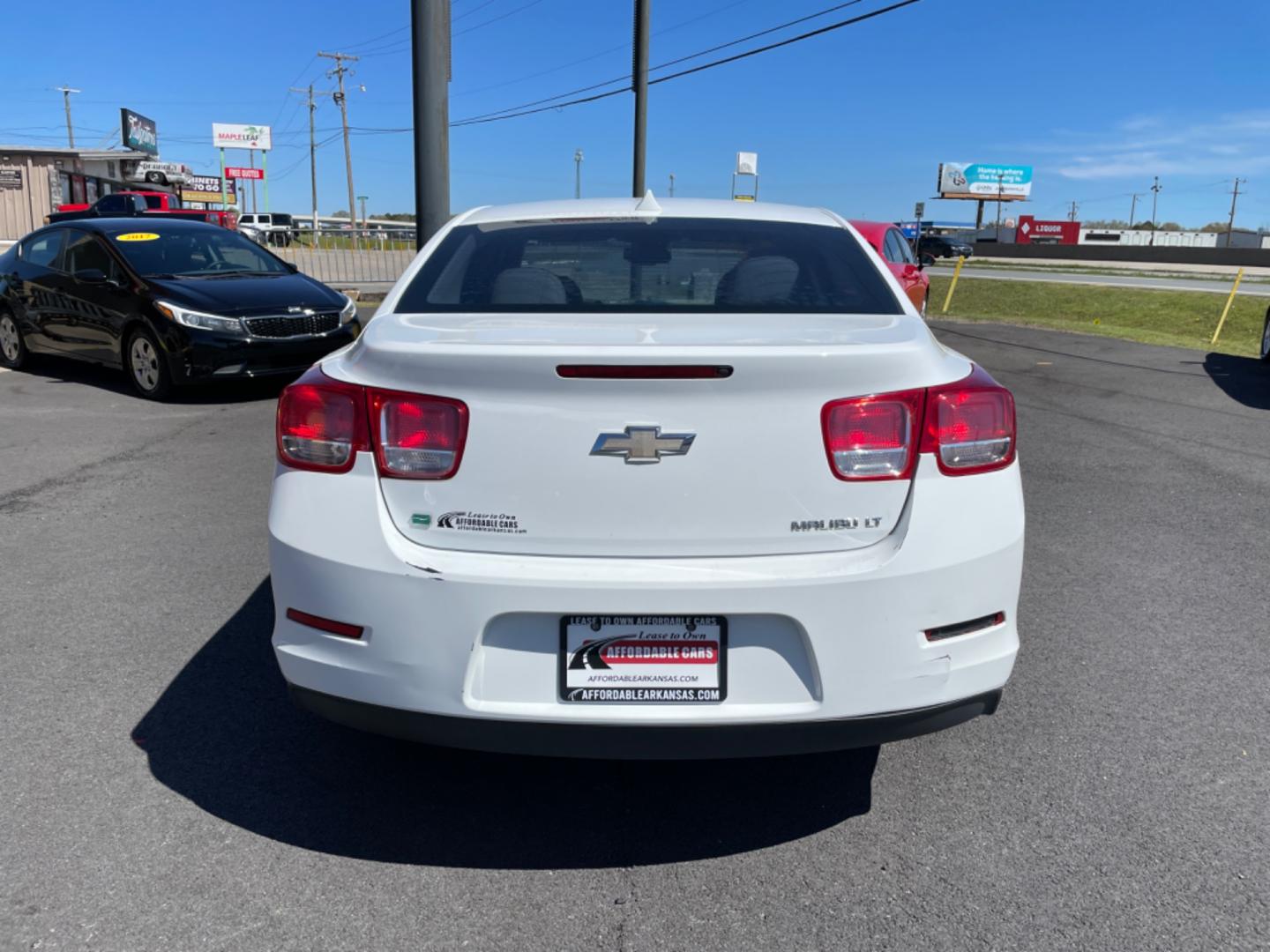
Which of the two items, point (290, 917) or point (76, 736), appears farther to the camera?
point (76, 736)

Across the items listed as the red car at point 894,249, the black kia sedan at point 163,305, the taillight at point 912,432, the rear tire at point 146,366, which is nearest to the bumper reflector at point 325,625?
the taillight at point 912,432

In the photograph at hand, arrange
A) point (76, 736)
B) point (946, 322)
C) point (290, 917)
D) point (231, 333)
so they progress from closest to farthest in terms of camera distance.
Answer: point (290, 917), point (76, 736), point (231, 333), point (946, 322)

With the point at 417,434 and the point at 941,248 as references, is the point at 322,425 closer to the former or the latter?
the point at 417,434

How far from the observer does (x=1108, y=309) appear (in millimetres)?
25234

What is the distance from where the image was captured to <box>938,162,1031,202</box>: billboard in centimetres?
10081

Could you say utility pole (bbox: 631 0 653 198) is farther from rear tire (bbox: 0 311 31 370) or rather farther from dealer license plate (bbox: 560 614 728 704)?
dealer license plate (bbox: 560 614 728 704)

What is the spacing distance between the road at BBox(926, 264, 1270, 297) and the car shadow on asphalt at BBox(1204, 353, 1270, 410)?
17191 millimetres

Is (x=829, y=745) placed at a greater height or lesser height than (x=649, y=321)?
lesser

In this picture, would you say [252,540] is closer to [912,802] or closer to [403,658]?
[403,658]

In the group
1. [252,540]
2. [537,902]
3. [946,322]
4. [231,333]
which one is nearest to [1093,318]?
[946,322]

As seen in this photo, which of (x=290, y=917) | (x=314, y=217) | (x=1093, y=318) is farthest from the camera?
(x=314, y=217)

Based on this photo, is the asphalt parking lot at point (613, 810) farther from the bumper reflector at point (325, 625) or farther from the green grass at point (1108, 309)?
the green grass at point (1108, 309)

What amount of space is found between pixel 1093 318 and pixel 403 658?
2466cm

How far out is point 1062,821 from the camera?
2789 millimetres
